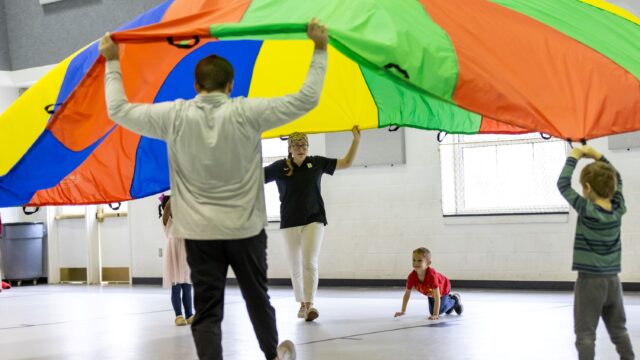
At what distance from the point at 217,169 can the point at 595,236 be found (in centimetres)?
158

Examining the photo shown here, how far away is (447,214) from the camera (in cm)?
1008

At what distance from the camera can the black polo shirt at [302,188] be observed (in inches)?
266

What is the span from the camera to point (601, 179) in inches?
148

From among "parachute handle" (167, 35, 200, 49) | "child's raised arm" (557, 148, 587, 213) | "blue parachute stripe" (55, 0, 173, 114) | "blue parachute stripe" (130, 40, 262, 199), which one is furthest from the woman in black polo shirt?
"child's raised arm" (557, 148, 587, 213)

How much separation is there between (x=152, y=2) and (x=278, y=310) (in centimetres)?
605

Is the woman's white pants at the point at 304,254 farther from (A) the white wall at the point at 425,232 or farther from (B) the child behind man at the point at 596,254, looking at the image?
(A) the white wall at the point at 425,232

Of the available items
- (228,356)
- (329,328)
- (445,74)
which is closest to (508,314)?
(329,328)

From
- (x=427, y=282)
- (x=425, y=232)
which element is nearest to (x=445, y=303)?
(x=427, y=282)

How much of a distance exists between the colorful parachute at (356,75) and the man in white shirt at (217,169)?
0.39m

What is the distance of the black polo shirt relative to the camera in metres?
6.75

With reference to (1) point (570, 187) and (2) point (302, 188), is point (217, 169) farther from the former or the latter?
(2) point (302, 188)

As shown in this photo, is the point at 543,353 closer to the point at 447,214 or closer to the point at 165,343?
the point at 165,343

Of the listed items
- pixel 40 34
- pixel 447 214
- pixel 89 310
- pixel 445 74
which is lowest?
pixel 89 310

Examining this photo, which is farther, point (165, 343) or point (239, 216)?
point (165, 343)
